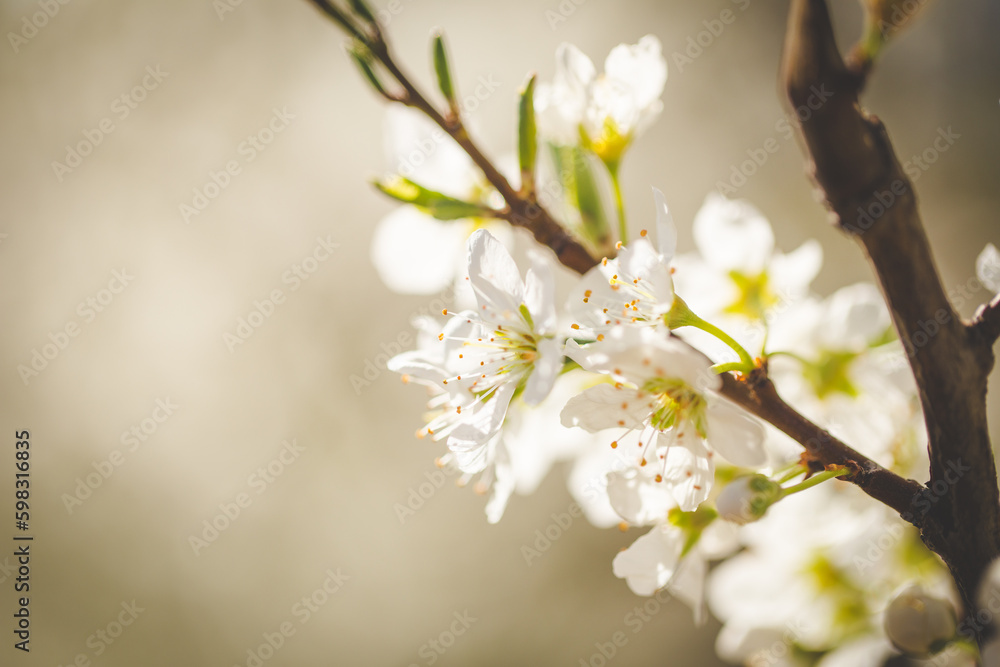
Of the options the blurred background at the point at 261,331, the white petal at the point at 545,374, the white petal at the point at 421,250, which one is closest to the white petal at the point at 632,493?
the white petal at the point at 545,374

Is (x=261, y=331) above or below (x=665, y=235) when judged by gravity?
above

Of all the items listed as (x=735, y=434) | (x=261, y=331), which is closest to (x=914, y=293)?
(x=735, y=434)

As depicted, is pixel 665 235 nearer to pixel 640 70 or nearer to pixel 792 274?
pixel 640 70

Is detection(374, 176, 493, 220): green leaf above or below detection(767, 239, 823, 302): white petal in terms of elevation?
above

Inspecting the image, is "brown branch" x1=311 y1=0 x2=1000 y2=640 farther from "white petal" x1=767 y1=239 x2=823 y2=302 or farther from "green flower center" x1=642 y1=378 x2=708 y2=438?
"white petal" x1=767 y1=239 x2=823 y2=302

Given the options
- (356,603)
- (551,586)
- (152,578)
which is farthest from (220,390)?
(551,586)

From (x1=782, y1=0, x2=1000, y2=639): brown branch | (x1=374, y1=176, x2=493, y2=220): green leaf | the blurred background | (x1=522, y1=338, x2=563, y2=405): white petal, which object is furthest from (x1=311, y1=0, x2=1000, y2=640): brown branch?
the blurred background
